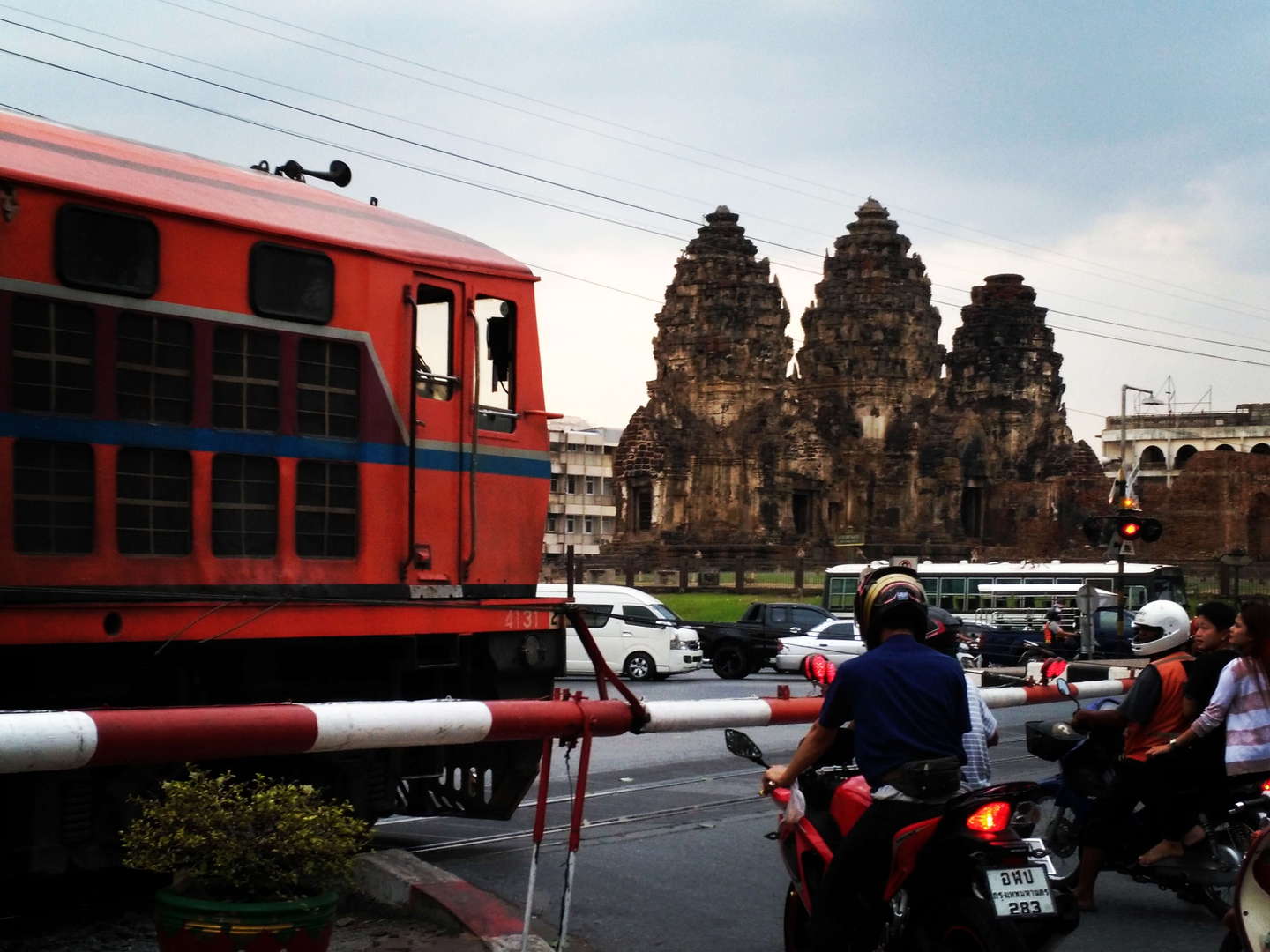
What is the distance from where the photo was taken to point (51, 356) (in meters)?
8.20

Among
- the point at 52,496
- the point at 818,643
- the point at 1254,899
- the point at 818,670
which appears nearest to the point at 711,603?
the point at 818,643

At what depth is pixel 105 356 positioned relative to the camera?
8.41m

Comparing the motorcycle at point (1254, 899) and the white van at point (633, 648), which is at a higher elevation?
the motorcycle at point (1254, 899)

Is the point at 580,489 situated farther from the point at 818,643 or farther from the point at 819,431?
the point at 818,643

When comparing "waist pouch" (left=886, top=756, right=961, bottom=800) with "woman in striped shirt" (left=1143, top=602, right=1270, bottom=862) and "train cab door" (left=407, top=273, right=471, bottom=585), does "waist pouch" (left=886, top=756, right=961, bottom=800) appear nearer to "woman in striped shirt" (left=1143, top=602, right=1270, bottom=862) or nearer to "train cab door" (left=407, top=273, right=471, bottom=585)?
"woman in striped shirt" (left=1143, top=602, right=1270, bottom=862)

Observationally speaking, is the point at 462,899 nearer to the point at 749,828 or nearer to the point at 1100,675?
the point at 749,828

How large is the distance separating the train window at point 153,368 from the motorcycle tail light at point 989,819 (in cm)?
506

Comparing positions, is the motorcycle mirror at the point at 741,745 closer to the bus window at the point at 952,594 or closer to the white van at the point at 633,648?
the white van at the point at 633,648

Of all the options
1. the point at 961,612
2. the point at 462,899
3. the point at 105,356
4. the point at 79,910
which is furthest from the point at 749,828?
the point at 961,612

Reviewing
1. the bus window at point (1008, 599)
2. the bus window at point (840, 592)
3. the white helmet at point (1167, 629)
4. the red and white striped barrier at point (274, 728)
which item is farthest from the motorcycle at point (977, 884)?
the bus window at point (840, 592)

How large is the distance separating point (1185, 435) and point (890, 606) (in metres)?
109

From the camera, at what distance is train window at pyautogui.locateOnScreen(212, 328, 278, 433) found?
8.88 metres

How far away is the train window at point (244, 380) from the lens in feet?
29.1

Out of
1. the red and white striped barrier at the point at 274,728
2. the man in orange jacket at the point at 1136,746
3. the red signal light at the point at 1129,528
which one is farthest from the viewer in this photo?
Result: the red signal light at the point at 1129,528
